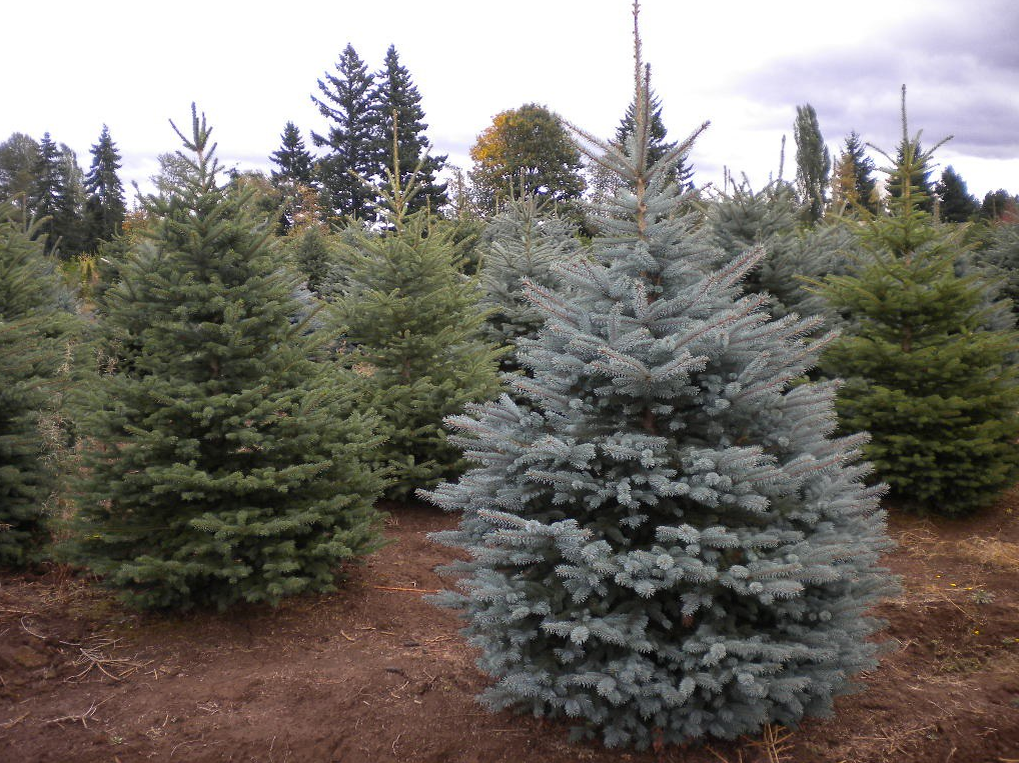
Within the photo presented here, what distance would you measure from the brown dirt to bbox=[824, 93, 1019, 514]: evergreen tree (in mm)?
1155

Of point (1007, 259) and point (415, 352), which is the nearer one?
point (415, 352)

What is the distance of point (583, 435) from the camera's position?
10.0 ft

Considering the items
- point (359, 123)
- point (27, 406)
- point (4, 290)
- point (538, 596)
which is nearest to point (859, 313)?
point (538, 596)

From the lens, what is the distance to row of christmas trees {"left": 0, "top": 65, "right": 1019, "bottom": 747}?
283 centimetres

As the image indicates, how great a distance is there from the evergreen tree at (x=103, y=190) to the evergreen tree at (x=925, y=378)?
4607cm

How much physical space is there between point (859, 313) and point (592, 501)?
17.8ft

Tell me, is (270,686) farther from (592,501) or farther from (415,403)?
(415,403)

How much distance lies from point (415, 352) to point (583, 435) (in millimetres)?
4219

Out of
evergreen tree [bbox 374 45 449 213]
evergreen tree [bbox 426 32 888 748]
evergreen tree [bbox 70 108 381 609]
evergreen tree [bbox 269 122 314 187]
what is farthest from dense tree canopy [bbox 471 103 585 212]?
evergreen tree [bbox 426 32 888 748]

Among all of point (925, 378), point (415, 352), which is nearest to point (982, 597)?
point (925, 378)

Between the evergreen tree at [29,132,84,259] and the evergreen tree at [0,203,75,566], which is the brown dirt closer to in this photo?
the evergreen tree at [0,203,75,566]

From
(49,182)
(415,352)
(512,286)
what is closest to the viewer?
(415,352)

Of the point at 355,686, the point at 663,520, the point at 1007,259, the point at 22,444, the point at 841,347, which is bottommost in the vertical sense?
the point at 355,686

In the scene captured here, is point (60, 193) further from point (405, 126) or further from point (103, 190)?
point (405, 126)
